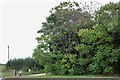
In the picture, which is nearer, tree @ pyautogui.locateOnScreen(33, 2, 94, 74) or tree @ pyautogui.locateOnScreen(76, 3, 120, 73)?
tree @ pyautogui.locateOnScreen(76, 3, 120, 73)

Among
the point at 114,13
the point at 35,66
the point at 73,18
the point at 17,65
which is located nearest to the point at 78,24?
the point at 73,18

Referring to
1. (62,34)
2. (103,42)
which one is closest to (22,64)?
(62,34)

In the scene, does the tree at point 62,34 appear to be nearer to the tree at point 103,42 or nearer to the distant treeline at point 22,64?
the tree at point 103,42

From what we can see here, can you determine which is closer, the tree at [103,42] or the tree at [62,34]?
the tree at [103,42]

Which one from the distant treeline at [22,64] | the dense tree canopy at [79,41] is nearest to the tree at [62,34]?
the dense tree canopy at [79,41]

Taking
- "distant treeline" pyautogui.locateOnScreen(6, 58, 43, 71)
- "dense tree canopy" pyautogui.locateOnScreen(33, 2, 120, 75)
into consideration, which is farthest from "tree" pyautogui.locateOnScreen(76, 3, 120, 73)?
"distant treeline" pyautogui.locateOnScreen(6, 58, 43, 71)

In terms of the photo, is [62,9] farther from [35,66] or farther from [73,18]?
[35,66]

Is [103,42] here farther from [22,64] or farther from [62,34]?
[22,64]

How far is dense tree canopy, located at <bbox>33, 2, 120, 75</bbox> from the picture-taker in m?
24.5

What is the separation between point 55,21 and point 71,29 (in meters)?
1.73

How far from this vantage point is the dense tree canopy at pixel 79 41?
2448 cm

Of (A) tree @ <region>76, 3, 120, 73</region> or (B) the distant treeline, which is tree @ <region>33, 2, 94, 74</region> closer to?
(A) tree @ <region>76, 3, 120, 73</region>

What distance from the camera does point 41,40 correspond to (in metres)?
27.0

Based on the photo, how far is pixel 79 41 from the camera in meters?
26.7
